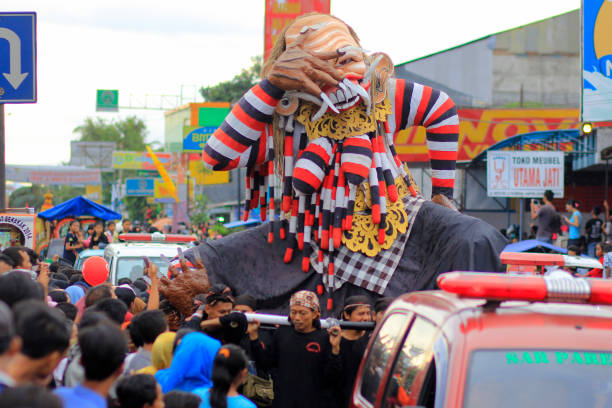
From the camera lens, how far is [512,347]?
135 inches

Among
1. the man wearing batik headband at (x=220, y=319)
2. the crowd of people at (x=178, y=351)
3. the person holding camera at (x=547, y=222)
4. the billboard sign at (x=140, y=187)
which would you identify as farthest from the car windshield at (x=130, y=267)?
the billboard sign at (x=140, y=187)

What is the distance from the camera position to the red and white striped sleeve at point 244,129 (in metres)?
6.11

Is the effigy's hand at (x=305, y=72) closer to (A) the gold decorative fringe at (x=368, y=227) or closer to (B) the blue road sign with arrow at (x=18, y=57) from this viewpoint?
(A) the gold decorative fringe at (x=368, y=227)

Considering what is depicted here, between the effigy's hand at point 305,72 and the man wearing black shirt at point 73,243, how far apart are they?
407 inches

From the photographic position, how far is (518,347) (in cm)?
344

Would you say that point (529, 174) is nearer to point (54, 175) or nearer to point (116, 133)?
point (54, 175)

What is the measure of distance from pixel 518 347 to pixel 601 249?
9977 millimetres

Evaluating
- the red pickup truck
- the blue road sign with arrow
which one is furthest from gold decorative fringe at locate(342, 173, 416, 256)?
the blue road sign with arrow

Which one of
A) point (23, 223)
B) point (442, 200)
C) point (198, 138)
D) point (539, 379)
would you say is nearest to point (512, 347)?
point (539, 379)

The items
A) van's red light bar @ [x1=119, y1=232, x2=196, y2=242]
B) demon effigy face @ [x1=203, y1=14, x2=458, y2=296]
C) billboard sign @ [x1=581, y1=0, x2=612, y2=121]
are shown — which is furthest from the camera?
van's red light bar @ [x1=119, y1=232, x2=196, y2=242]

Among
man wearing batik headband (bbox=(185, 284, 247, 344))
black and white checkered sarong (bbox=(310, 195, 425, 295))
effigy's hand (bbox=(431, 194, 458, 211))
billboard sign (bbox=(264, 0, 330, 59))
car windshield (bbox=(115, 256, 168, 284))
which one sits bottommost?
car windshield (bbox=(115, 256, 168, 284))

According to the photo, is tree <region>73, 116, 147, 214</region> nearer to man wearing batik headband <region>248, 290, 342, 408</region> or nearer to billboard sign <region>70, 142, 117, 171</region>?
billboard sign <region>70, 142, 117, 171</region>

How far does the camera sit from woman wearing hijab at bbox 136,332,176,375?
15.8ft

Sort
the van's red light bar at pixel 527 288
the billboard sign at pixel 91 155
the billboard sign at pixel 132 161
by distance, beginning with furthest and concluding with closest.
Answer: the billboard sign at pixel 91 155 < the billboard sign at pixel 132 161 < the van's red light bar at pixel 527 288
